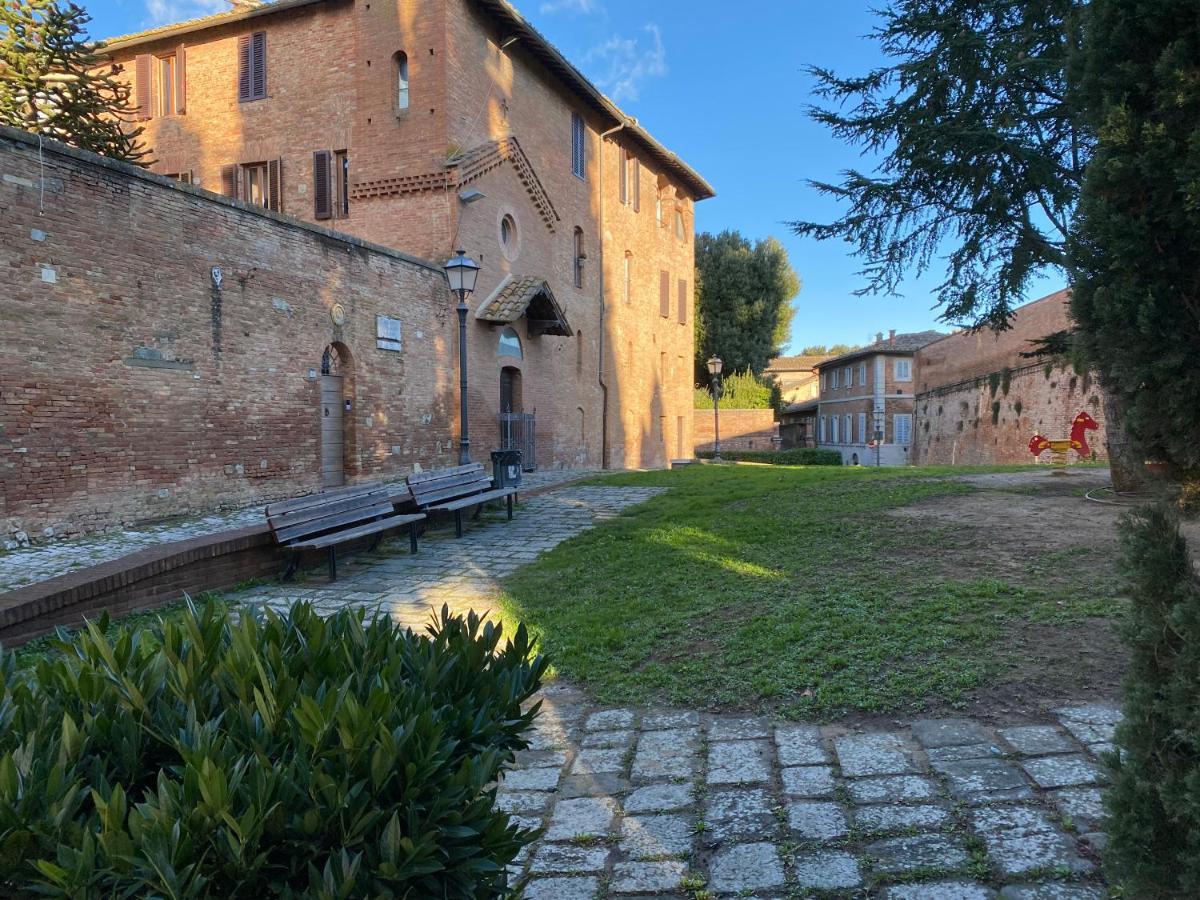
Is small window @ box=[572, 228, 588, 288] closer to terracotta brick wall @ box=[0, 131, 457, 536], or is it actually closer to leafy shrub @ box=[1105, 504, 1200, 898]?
terracotta brick wall @ box=[0, 131, 457, 536]

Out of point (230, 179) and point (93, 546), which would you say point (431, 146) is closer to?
point (230, 179)

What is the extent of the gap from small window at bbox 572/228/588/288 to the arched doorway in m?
11.4

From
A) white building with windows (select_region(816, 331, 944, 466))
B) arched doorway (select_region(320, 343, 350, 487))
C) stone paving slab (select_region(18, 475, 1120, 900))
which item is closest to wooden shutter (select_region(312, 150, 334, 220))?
arched doorway (select_region(320, 343, 350, 487))

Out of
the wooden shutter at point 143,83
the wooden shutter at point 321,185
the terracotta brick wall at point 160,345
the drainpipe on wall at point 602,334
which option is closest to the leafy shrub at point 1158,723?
the terracotta brick wall at point 160,345

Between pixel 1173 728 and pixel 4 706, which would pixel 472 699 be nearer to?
pixel 4 706

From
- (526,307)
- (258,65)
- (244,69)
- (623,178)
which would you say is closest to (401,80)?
(258,65)

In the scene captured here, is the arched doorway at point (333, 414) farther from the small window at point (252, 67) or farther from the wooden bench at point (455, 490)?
the small window at point (252, 67)

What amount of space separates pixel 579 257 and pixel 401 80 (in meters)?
8.19

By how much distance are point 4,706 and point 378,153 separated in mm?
17511

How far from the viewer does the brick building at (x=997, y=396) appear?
67.3 ft

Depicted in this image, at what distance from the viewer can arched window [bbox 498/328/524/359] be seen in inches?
730

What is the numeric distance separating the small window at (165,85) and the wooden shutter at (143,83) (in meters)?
0.21

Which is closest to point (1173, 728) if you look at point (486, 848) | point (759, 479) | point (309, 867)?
point (486, 848)

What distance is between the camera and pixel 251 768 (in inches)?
55.1
